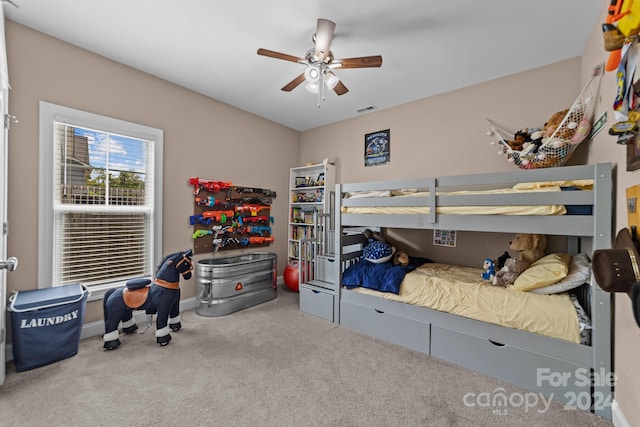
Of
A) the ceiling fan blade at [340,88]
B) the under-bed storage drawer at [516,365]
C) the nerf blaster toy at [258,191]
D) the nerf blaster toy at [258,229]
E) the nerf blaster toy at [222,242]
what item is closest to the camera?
the under-bed storage drawer at [516,365]

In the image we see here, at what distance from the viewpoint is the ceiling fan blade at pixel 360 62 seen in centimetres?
193

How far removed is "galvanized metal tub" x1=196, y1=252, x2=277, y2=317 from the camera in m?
2.99

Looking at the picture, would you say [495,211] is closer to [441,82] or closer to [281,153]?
[441,82]

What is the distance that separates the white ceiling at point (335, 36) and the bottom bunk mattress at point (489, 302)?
199 cm

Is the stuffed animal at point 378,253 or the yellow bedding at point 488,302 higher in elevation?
the stuffed animal at point 378,253

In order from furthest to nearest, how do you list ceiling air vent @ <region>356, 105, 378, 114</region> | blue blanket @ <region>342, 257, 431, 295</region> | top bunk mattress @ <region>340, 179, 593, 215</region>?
ceiling air vent @ <region>356, 105, 378, 114</region>, blue blanket @ <region>342, 257, 431, 295</region>, top bunk mattress @ <region>340, 179, 593, 215</region>

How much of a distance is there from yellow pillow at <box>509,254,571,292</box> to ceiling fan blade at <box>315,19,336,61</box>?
221 cm

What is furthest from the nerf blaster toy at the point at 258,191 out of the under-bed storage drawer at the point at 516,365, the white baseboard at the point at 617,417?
the white baseboard at the point at 617,417

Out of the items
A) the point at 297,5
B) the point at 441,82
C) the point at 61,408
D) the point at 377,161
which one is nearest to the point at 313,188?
the point at 377,161

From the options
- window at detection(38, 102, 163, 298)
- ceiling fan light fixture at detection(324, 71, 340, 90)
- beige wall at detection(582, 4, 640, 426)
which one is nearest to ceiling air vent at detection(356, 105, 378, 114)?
ceiling fan light fixture at detection(324, 71, 340, 90)

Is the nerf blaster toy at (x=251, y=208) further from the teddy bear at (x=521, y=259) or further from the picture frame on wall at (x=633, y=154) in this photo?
the picture frame on wall at (x=633, y=154)

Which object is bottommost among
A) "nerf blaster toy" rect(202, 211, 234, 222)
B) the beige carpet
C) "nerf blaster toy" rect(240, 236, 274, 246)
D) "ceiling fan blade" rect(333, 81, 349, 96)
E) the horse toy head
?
the beige carpet

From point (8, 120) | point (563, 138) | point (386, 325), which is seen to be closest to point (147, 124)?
point (8, 120)

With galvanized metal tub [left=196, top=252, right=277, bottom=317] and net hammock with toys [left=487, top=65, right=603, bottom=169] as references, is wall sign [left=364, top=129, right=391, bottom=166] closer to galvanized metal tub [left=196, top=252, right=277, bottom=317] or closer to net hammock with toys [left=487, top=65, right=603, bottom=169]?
net hammock with toys [left=487, top=65, right=603, bottom=169]
